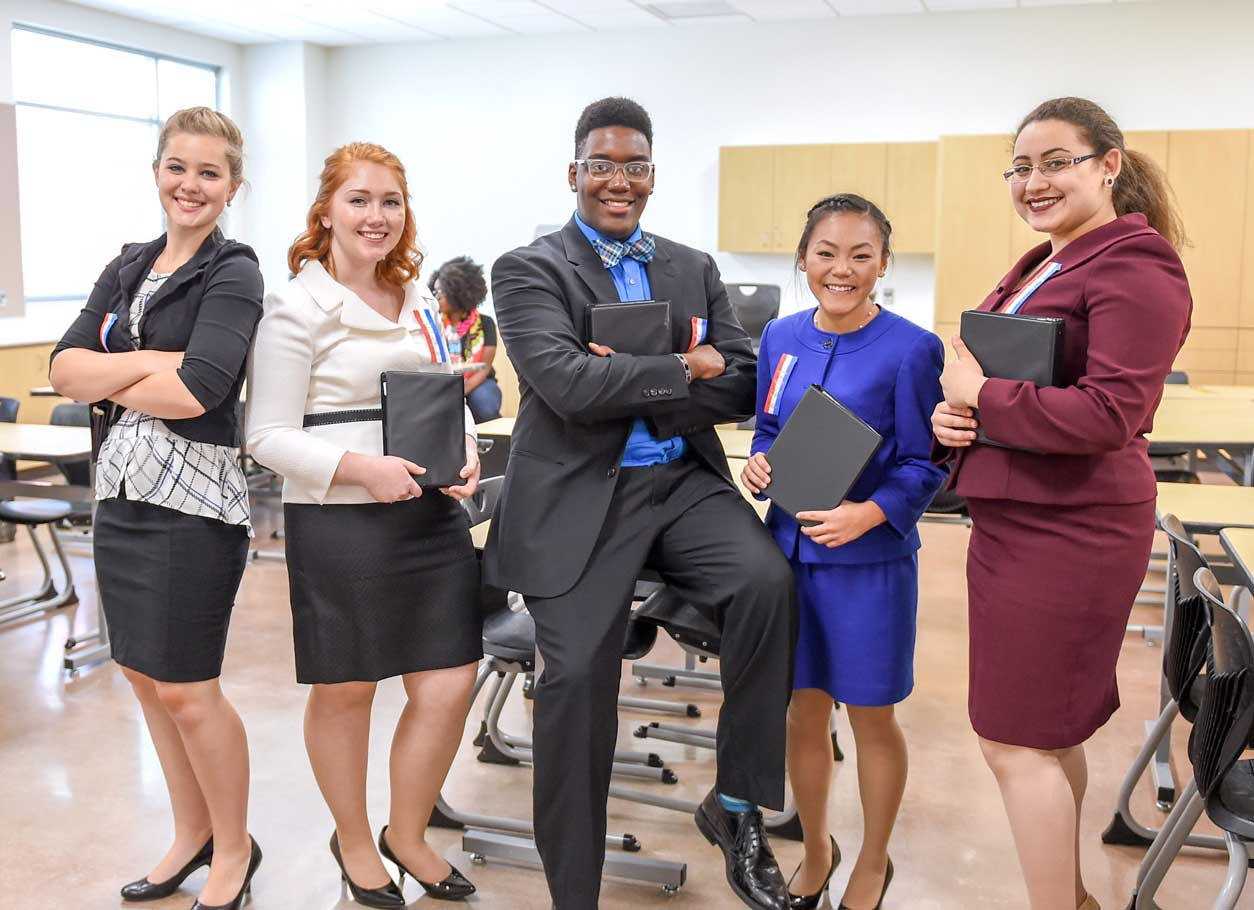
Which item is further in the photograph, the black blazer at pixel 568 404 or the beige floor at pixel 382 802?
the beige floor at pixel 382 802

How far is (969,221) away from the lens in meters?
8.37

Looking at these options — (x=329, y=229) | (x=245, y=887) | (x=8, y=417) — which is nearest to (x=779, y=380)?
(x=329, y=229)

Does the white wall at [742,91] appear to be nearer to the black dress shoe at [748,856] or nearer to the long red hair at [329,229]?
the long red hair at [329,229]

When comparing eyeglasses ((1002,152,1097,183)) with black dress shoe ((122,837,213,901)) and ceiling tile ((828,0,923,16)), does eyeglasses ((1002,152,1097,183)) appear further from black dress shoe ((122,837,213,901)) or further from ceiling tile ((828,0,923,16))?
ceiling tile ((828,0,923,16))

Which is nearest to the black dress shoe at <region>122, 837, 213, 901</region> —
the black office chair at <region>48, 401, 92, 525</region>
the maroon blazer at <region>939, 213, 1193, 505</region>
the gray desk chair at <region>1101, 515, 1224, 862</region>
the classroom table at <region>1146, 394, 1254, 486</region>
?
the maroon blazer at <region>939, 213, 1193, 505</region>

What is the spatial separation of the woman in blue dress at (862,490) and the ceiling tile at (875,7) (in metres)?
6.85

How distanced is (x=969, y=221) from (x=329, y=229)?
6938 mm

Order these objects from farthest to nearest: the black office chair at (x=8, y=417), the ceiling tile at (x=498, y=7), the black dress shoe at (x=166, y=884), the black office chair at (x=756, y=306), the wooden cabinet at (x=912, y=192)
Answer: the wooden cabinet at (x=912, y=192), the ceiling tile at (x=498, y=7), the black office chair at (x=756, y=306), the black office chair at (x=8, y=417), the black dress shoe at (x=166, y=884)

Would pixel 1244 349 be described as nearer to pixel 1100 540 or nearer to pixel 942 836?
pixel 942 836

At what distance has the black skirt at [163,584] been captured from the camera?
2268 mm

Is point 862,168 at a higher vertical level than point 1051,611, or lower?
higher

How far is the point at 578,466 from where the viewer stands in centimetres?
223

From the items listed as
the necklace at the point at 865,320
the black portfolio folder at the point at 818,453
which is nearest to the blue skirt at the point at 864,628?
the black portfolio folder at the point at 818,453

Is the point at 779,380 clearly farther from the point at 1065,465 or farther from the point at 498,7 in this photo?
the point at 498,7
